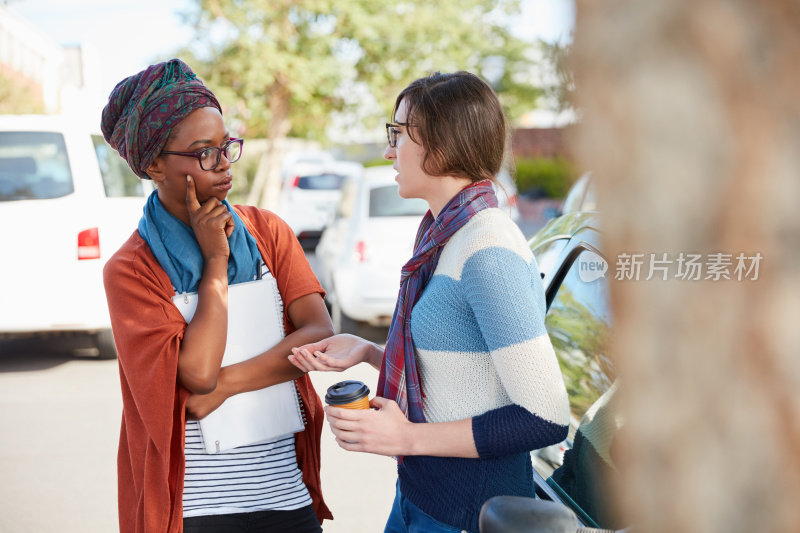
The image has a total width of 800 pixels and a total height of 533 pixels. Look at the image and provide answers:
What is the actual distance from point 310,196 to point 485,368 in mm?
14912

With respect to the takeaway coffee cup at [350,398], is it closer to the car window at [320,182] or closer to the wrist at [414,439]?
the wrist at [414,439]

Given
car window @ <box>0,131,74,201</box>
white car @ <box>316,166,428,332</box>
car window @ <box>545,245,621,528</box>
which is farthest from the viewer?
white car @ <box>316,166,428,332</box>

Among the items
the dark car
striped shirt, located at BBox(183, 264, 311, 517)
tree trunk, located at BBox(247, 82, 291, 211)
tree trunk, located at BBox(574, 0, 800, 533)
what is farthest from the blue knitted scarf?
tree trunk, located at BBox(247, 82, 291, 211)

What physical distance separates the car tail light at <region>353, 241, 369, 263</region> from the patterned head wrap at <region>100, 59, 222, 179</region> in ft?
18.5

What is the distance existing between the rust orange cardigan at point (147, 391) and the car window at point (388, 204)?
5.79m

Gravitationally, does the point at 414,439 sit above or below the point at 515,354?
below

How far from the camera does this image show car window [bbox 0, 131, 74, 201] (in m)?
7.07

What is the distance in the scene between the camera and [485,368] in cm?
168

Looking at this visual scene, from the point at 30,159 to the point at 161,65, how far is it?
5.81 m

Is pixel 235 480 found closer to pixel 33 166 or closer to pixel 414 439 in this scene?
pixel 414 439

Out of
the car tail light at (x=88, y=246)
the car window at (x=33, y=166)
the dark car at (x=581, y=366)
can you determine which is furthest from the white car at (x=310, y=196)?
the dark car at (x=581, y=366)

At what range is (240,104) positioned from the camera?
19.4 metres

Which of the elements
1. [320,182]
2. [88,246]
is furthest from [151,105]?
[320,182]

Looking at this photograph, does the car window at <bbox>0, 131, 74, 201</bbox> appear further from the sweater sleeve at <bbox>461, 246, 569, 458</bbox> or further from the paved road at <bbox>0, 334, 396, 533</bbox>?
the sweater sleeve at <bbox>461, 246, 569, 458</bbox>
